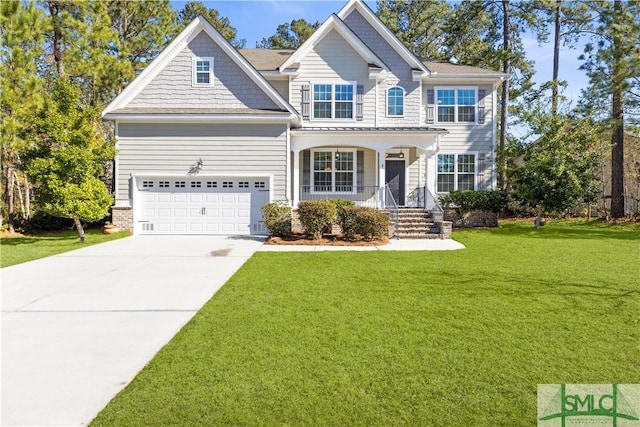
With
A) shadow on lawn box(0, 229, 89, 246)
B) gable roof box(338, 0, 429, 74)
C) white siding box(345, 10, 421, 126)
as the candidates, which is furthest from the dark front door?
shadow on lawn box(0, 229, 89, 246)

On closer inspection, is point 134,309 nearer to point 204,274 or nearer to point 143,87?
point 204,274

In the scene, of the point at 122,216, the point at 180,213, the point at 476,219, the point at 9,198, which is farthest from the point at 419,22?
the point at 9,198

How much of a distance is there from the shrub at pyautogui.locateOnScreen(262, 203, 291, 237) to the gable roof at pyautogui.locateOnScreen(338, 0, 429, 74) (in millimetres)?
9368

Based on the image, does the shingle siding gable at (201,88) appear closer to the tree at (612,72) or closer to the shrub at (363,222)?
the shrub at (363,222)

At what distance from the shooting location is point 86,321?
17.5 feet

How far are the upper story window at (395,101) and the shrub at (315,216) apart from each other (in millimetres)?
7001

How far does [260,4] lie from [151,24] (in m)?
10.1

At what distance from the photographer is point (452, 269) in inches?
336

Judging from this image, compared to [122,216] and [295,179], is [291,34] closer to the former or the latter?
[295,179]

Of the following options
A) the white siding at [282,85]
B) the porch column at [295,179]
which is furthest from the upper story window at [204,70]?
the porch column at [295,179]

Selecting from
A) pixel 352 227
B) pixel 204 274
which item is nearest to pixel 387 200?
pixel 352 227

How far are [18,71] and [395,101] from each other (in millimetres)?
14447

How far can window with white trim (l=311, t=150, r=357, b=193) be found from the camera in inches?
713

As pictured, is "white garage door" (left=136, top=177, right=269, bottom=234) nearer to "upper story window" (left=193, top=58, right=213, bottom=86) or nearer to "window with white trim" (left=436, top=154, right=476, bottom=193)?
"upper story window" (left=193, top=58, right=213, bottom=86)
